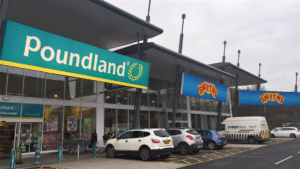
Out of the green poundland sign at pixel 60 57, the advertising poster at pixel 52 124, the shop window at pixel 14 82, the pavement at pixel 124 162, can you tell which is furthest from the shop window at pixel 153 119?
the shop window at pixel 14 82

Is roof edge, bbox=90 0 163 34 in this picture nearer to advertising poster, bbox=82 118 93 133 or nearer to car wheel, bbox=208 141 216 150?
advertising poster, bbox=82 118 93 133

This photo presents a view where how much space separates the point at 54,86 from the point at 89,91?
291cm

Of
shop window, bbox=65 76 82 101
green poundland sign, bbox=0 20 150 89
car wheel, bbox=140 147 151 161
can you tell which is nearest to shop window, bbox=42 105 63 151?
shop window, bbox=65 76 82 101

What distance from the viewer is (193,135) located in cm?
1515

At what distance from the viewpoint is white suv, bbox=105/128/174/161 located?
12.1m

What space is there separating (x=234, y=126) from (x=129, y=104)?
1062 centimetres

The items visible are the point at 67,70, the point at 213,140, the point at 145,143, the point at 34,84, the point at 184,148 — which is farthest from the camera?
the point at 213,140

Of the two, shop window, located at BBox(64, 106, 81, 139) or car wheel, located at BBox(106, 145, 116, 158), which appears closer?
car wheel, located at BBox(106, 145, 116, 158)

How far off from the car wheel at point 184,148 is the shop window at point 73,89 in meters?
7.88

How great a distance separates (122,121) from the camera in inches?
826

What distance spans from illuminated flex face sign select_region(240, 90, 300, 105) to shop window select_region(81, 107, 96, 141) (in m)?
22.1

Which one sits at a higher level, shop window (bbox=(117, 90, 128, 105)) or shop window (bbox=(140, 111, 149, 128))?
shop window (bbox=(117, 90, 128, 105))

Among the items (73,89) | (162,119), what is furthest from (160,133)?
(162,119)

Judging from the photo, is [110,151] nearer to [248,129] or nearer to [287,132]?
[248,129]
